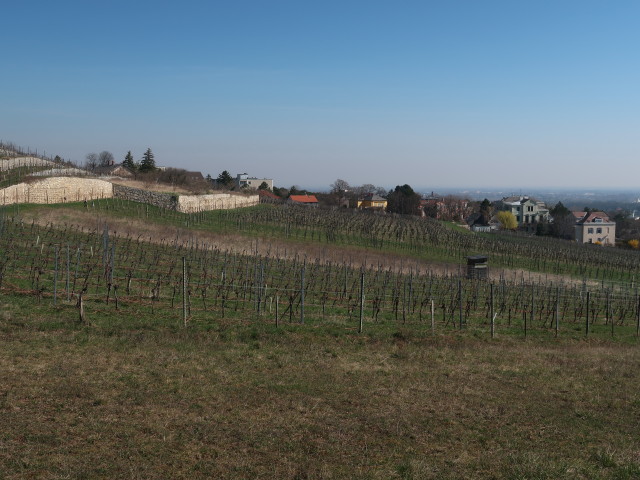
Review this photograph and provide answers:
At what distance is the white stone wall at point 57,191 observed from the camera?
3697cm

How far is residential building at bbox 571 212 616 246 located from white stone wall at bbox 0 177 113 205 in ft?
240

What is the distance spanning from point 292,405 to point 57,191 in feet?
119

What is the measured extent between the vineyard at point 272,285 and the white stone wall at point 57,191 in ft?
4.73

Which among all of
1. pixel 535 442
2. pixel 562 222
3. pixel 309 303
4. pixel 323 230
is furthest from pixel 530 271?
pixel 562 222

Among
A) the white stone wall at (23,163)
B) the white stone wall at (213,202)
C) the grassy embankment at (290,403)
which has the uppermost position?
the white stone wall at (23,163)

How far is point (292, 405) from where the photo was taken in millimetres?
9492

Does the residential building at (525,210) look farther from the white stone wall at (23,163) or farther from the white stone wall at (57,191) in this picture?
the white stone wall at (23,163)

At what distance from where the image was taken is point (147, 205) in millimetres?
46656

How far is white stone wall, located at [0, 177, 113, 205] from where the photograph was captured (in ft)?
121

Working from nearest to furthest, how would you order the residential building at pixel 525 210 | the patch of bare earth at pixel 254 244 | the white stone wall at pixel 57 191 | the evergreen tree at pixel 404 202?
1. the patch of bare earth at pixel 254 244
2. the white stone wall at pixel 57 191
3. the evergreen tree at pixel 404 202
4. the residential building at pixel 525 210

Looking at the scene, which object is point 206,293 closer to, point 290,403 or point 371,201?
point 290,403

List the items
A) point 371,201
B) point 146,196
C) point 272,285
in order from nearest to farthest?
point 272,285, point 146,196, point 371,201

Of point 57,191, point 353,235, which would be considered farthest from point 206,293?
point 353,235

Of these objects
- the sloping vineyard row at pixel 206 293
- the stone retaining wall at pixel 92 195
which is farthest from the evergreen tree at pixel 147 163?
the sloping vineyard row at pixel 206 293
